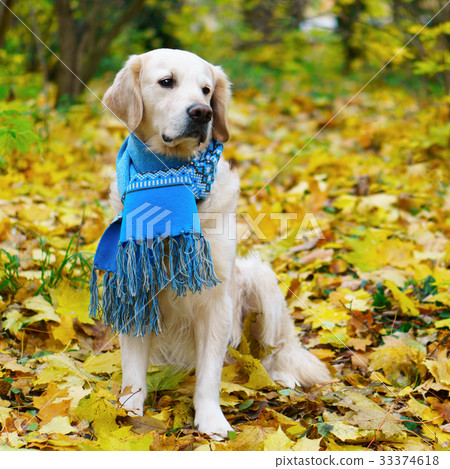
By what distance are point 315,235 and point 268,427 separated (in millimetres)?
2076

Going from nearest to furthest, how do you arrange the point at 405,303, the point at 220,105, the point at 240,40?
1. the point at 220,105
2. the point at 405,303
3. the point at 240,40

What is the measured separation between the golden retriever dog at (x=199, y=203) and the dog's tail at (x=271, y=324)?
6 centimetres

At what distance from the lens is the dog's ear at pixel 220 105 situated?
2.53 meters

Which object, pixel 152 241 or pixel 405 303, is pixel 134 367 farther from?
pixel 405 303

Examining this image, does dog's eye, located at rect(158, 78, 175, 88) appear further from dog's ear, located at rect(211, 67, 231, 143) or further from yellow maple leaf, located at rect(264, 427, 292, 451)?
yellow maple leaf, located at rect(264, 427, 292, 451)

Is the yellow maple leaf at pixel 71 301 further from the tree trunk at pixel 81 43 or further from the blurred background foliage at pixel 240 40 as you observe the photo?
the tree trunk at pixel 81 43

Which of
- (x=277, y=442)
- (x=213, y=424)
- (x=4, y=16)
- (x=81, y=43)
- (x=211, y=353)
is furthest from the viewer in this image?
(x=81, y=43)

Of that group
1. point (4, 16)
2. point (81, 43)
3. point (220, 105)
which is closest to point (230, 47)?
point (81, 43)

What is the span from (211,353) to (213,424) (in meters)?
0.29

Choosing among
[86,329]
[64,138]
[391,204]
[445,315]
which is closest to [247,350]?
[86,329]

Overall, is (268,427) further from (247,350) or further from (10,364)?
(10,364)

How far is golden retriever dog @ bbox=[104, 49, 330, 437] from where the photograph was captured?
7.42 feet

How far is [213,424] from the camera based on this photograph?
7.06 ft
